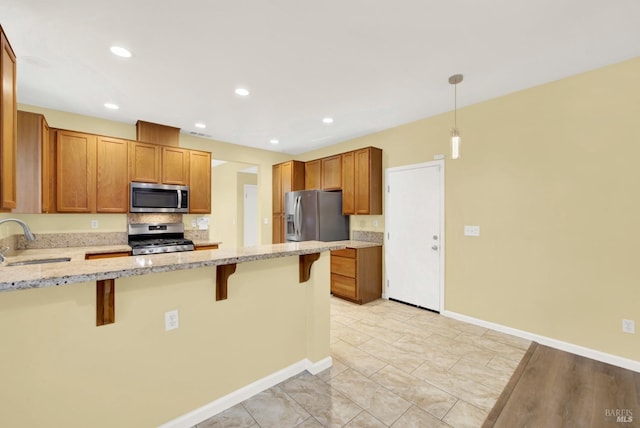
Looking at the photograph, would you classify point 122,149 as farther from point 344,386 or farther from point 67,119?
point 344,386

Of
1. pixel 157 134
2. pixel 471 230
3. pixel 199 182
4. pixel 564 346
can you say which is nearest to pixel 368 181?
pixel 471 230

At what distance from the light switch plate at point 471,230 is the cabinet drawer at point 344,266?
5.04 ft

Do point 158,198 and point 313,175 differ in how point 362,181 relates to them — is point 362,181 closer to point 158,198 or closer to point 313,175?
point 313,175

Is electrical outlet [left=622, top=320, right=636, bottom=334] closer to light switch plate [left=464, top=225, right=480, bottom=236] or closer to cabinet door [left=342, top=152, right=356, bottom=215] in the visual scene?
light switch plate [left=464, top=225, right=480, bottom=236]

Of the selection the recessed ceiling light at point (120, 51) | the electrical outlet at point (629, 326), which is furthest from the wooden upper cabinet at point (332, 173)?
the electrical outlet at point (629, 326)

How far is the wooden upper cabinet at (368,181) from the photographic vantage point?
4.23m

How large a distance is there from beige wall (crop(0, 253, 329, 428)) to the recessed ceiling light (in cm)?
194

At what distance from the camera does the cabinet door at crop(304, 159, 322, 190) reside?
16.6 ft

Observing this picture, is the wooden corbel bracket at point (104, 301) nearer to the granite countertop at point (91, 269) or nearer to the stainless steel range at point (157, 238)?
the granite countertop at point (91, 269)

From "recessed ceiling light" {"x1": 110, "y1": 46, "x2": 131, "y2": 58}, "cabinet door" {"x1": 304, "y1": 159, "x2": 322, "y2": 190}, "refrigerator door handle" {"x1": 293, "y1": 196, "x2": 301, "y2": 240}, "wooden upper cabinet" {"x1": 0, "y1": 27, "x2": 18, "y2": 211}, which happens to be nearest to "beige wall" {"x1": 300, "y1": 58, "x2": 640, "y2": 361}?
"cabinet door" {"x1": 304, "y1": 159, "x2": 322, "y2": 190}

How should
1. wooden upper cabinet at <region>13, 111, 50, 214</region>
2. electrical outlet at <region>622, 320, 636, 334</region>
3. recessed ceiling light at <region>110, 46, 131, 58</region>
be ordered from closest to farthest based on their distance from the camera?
recessed ceiling light at <region>110, 46, 131, 58</region>
electrical outlet at <region>622, 320, 636, 334</region>
wooden upper cabinet at <region>13, 111, 50, 214</region>

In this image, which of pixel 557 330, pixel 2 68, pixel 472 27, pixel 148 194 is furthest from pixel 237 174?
pixel 557 330

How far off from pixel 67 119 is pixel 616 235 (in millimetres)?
6287

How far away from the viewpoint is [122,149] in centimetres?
377
